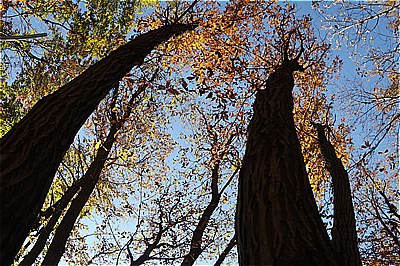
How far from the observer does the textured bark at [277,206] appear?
220 centimetres

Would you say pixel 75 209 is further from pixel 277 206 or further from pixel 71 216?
pixel 277 206

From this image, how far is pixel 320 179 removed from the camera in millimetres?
10234

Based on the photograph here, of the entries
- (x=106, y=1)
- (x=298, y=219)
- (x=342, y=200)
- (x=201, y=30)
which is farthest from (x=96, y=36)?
(x=298, y=219)

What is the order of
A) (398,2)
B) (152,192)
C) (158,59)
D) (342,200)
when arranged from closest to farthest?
(342,200), (398,2), (158,59), (152,192)

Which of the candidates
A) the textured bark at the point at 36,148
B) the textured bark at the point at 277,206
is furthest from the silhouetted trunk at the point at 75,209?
the textured bark at the point at 277,206

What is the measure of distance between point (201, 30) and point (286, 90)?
6.29 meters

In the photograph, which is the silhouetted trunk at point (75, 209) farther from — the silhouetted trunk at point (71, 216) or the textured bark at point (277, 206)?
the textured bark at point (277, 206)

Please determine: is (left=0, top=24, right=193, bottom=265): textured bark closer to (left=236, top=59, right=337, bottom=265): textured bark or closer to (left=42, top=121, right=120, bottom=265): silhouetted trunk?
(left=236, top=59, right=337, bottom=265): textured bark

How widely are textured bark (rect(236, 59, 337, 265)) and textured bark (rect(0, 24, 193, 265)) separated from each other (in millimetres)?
1676

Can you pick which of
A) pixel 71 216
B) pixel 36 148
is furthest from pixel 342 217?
pixel 71 216

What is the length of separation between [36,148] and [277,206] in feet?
6.85

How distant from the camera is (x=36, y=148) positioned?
2.93m

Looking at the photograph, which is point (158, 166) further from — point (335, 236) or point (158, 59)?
point (335, 236)

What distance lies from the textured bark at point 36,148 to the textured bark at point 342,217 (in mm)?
3275
